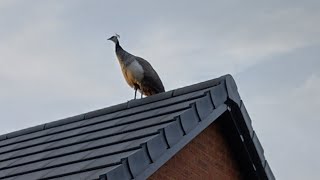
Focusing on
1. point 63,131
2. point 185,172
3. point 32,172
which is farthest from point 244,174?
point 32,172

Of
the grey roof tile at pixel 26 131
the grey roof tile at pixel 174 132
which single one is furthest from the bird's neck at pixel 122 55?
the grey roof tile at pixel 174 132

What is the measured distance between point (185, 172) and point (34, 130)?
3087 mm

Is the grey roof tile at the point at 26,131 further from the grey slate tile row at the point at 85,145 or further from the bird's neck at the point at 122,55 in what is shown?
the bird's neck at the point at 122,55

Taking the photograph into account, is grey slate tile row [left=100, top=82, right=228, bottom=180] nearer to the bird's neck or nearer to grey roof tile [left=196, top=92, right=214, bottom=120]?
grey roof tile [left=196, top=92, right=214, bottom=120]

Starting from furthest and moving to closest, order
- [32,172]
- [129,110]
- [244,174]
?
[244,174]
[129,110]
[32,172]

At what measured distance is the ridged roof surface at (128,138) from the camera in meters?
8.44

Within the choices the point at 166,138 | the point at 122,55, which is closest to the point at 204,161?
the point at 166,138

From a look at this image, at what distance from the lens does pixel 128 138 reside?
9062 mm

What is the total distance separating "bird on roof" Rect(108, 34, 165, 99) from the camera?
1116 cm

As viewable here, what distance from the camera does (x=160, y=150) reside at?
8.66m

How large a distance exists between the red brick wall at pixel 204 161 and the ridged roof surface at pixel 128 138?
0.28 m

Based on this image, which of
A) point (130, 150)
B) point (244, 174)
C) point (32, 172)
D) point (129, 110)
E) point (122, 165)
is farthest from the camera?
point (244, 174)

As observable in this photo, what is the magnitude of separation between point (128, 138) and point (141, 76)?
2.21m

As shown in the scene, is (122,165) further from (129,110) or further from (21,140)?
(21,140)
